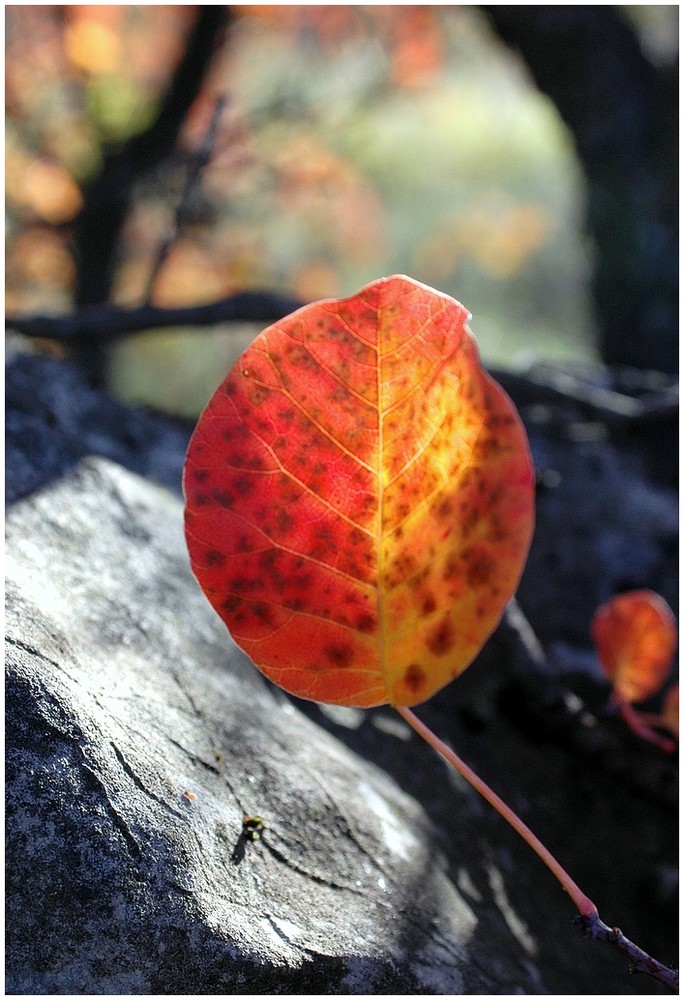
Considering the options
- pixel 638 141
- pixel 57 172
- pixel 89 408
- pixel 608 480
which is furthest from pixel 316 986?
pixel 57 172

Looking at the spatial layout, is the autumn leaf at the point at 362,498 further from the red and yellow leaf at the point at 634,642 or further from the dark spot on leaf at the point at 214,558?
the red and yellow leaf at the point at 634,642

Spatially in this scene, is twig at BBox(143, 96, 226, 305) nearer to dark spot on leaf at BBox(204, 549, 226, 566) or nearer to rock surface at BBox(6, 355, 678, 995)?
rock surface at BBox(6, 355, 678, 995)

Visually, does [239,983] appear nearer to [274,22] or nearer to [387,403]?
[387,403]

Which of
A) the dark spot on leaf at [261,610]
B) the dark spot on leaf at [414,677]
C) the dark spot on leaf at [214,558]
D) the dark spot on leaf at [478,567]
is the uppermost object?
the dark spot on leaf at [478,567]

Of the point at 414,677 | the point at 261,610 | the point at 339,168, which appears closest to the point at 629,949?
the point at 414,677

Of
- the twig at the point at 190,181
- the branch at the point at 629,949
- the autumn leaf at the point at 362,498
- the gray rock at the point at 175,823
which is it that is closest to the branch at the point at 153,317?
the twig at the point at 190,181

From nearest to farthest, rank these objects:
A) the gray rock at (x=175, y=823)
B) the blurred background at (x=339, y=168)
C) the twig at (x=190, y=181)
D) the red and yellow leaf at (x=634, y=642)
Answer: the gray rock at (x=175, y=823), the red and yellow leaf at (x=634, y=642), the twig at (x=190, y=181), the blurred background at (x=339, y=168)

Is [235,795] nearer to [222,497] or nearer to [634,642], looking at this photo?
[222,497]
